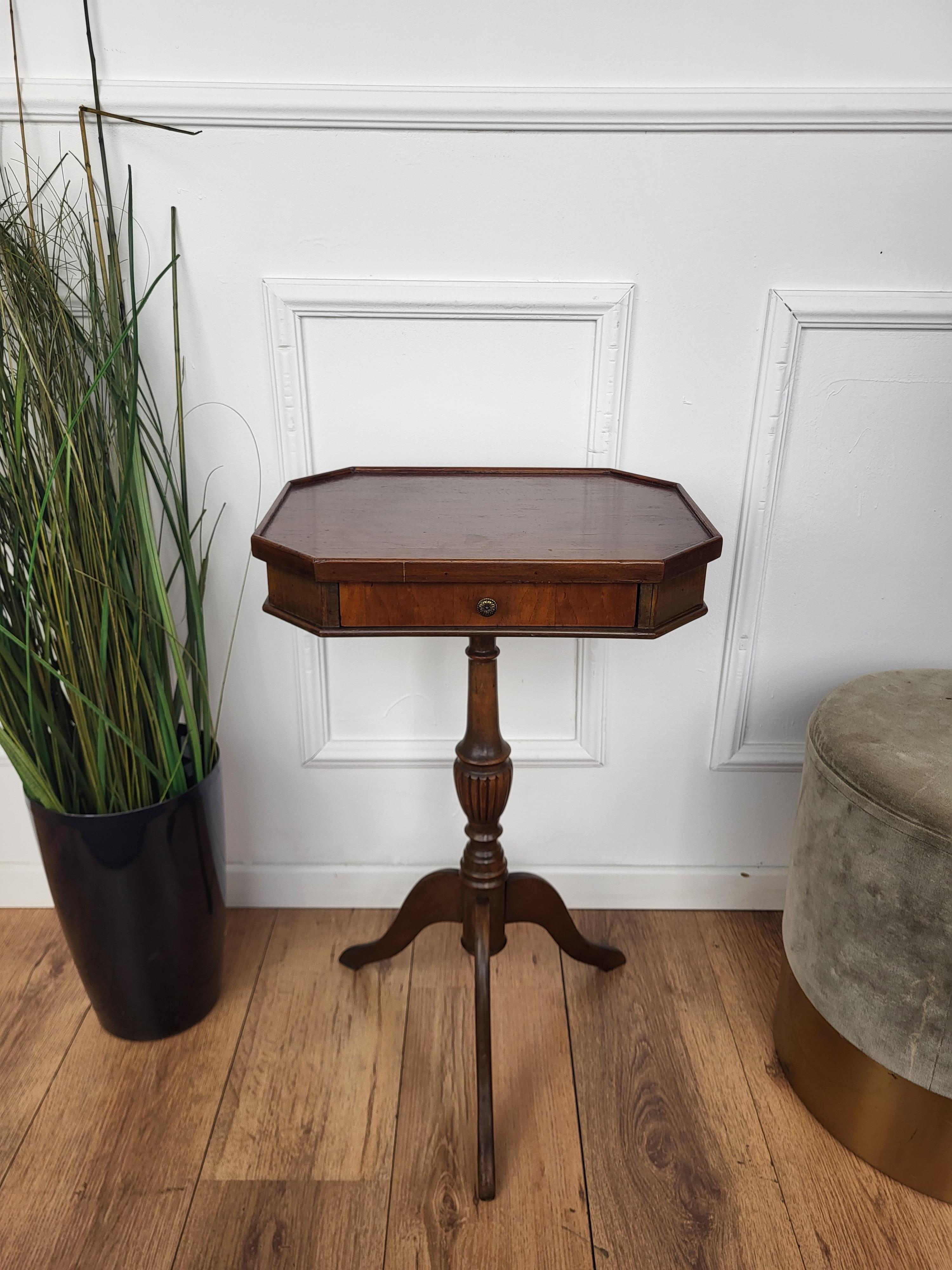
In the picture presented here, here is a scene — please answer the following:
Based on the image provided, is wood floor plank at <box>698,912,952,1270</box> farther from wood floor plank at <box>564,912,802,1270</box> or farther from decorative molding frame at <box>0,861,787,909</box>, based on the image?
decorative molding frame at <box>0,861,787,909</box>

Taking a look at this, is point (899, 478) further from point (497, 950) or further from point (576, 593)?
point (497, 950)

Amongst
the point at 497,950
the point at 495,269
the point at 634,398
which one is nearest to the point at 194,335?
the point at 495,269

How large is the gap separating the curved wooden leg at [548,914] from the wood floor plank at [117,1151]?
0.49 metres

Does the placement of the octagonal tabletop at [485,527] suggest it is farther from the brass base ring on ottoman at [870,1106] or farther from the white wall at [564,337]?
the brass base ring on ottoman at [870,1106]

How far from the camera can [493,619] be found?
1.07 meters

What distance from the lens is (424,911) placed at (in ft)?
4.98

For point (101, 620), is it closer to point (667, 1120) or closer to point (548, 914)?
point (548, 914)

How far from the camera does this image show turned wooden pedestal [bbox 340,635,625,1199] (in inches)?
50.0

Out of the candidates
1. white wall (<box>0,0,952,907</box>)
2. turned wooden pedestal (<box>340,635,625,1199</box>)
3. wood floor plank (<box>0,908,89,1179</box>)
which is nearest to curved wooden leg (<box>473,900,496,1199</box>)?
turned wooden pedestal (<box>340,635,625,1199</box>)

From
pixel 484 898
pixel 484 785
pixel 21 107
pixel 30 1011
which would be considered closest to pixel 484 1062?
pixel 484 898

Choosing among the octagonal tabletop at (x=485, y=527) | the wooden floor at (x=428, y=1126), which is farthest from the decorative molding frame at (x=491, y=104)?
the wooden floor at (x=428, y=1126)

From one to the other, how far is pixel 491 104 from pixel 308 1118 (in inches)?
58.6

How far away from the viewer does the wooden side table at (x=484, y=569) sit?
104cm

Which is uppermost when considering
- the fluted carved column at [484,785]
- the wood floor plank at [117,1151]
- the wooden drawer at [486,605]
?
the wooden drawer at [486,605]
